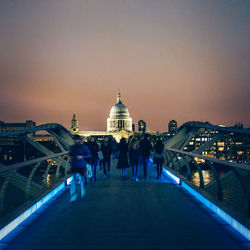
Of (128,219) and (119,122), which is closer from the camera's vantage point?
(128,219)

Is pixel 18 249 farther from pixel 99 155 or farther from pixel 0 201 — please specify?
pixel 99 155

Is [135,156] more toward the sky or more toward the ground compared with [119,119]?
more toward the ground

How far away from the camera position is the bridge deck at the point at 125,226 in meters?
4.30

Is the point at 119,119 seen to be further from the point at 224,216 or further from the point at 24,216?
the point at 224,216

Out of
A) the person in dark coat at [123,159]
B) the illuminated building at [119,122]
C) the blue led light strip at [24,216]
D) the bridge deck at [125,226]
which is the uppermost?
the illuminated building at [119,122]

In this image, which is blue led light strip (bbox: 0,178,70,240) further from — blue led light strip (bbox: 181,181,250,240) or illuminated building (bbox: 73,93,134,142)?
illuminated building (bbox: 73,93,134,142)

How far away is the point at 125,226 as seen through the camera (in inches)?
202

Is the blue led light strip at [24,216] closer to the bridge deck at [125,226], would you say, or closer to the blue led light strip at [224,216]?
the bridge deck at [125,226]

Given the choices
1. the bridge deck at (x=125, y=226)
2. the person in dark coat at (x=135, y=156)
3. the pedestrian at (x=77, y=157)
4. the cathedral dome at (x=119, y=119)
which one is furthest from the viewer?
the cathedral dome at (x=119, y=119)

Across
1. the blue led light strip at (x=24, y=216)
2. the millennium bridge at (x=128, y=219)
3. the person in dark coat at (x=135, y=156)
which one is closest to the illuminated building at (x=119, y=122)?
the person in dark coat at (x=135, y=156)

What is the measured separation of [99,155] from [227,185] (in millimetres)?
4971

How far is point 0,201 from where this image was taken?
4.79 metres

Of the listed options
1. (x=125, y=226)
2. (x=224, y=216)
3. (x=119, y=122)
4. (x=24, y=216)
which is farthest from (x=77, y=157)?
(x=119, y=122)

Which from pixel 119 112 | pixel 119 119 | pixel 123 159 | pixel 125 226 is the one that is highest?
pixel 119 112
